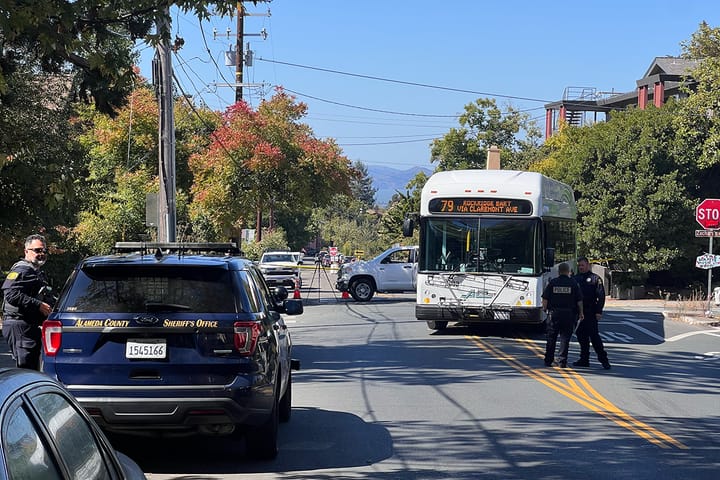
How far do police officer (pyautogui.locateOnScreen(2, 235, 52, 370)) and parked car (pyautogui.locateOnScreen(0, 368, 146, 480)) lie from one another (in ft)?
19.0

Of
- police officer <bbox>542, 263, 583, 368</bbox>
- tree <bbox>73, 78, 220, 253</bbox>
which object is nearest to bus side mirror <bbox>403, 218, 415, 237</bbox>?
police officer <bbox>542, 263, 583, 368</bbox>

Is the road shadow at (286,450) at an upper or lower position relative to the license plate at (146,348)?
lower

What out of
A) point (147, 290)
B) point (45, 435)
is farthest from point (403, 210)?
point (45, 435)

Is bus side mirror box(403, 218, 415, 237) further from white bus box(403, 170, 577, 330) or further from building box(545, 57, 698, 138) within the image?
building box(545, 57, 698, 138)

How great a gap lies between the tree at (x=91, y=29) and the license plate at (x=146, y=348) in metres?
2.38

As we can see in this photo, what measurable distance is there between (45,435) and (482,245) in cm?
1693

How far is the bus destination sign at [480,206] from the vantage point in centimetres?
1970

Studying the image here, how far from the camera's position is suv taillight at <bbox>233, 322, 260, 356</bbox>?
25.1ft

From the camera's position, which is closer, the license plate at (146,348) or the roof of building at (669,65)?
the license plate at (146,348)

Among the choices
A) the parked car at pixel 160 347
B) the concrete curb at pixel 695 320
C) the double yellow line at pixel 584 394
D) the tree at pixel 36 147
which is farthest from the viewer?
the concrete curb at pixel 695 320

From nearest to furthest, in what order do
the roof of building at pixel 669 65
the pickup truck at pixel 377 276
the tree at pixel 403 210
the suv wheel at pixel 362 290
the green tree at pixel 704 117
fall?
1. the pickup truck at pixel 377 276
2. the suv wheel at pixel 362 290
3. the green tree at pixel 704 117
4. the tree at pixel 403 210
5. the roof of building at pixel 669 65

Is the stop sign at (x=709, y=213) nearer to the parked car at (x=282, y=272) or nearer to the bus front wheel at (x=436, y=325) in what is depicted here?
the bus front wheel at (x=436, y=325)

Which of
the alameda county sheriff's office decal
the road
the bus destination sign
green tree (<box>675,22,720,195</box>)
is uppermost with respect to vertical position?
green tree (<box>675,22,720,195</box>)

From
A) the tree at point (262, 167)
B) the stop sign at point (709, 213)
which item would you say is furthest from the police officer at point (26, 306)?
the tree at point (262, 167)
